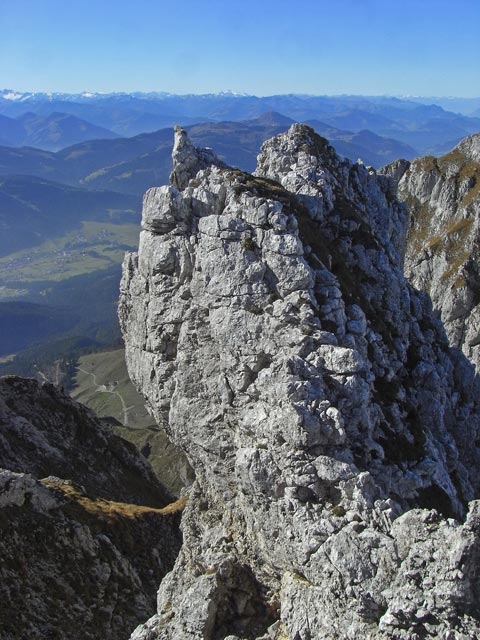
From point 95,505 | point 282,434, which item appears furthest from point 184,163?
point 95,505

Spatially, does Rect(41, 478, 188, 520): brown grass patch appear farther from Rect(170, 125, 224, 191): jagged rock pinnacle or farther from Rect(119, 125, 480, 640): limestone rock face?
Rect(170, 125, 224, 191): jagged rock pinnacle

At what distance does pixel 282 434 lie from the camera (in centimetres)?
2820

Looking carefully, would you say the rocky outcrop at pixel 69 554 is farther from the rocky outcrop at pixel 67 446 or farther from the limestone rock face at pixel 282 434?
the limestone rock face at pixel 282 434

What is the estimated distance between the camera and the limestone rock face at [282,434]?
23016 mm

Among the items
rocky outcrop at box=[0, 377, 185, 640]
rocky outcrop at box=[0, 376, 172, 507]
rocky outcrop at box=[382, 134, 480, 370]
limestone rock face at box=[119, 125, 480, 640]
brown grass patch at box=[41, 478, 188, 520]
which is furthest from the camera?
rocky outcrop at box=[382, 134, 480, 370]

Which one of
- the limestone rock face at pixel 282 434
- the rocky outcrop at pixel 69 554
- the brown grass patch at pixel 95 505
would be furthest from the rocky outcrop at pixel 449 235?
Result: the brown grass patch at pixel 95 505

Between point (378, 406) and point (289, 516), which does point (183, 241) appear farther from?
point (289, 516)

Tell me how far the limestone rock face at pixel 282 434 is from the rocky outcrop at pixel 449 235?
301 ft

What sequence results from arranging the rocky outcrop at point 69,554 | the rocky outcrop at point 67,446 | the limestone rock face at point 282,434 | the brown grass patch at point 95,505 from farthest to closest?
1. the rocky outcrop at point 67,446
2. the brown grass patch at point 95,505
3. the rocky outcrop at point 69,554
4. the limestone rock face at point 282,434

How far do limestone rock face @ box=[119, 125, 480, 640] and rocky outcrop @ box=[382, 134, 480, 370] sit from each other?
9185 centimetres

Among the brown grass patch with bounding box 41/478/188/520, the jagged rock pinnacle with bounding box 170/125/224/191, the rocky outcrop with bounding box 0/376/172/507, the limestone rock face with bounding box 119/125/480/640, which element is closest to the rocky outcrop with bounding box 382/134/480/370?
the rocky outcrop with bounding box 0/376/172/507

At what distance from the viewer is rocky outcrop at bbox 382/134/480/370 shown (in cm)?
13012

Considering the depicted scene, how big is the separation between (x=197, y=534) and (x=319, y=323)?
51.5ft

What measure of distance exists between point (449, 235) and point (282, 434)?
133m
